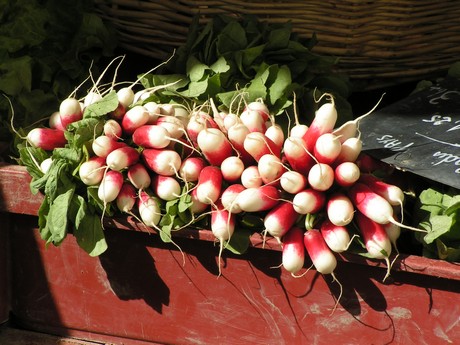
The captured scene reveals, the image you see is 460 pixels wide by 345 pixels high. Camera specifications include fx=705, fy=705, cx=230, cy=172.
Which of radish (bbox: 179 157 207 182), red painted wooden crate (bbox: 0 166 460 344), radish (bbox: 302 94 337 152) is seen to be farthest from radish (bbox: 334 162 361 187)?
radish (bbox: 179 157 207 182)

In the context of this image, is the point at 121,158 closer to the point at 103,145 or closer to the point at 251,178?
the point at 103,145

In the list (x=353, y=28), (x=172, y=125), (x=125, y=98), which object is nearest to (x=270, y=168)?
(x=172, y=125)

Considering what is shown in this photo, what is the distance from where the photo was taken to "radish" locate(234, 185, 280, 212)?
2.01m

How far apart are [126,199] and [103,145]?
180 millimetres

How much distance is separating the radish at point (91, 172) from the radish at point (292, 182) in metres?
0.56

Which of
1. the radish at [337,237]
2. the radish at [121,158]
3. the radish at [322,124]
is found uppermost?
the radish at [322,124]

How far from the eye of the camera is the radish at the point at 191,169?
85.0 inches

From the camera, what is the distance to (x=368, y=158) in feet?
7.24

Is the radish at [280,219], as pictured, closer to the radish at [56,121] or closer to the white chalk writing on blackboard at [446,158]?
the white chalk writing on blackboard at [446,158]

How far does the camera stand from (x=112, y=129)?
7.26 feet

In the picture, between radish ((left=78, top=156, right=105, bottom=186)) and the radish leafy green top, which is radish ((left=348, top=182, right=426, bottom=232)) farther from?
radish ((left=78, top=156, right=105, bottom=186))

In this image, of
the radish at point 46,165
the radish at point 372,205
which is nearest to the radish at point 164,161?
the radish at point 46,165

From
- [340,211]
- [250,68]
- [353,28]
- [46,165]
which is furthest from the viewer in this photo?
[353,28]

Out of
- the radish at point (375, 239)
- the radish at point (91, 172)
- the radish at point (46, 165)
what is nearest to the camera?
the radish at point (375, 239)
